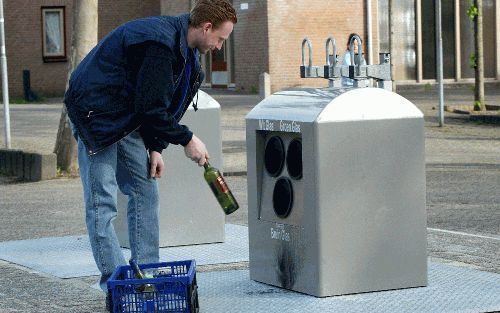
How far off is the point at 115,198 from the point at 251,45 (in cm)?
3243

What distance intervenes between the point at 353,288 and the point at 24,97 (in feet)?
113

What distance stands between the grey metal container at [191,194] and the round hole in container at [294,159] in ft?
7.38

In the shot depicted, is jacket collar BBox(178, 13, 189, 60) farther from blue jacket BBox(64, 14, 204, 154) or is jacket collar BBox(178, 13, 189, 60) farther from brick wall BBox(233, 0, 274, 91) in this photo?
brick wall BBox(233, 0, 274, 91)

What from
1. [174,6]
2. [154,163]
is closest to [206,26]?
[154,163]

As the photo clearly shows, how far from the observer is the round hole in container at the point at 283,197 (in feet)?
24.9

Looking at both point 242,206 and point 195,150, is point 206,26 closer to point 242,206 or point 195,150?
point 195,150

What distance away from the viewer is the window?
43281 mm

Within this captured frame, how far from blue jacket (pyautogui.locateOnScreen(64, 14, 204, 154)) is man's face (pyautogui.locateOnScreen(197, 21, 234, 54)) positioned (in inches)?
4.3

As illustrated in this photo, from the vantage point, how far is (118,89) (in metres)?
6.78

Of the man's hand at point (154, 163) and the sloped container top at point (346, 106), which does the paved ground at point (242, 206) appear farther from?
the sloped container top at point (346, 106)

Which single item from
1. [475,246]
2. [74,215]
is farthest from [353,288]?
[74,215]

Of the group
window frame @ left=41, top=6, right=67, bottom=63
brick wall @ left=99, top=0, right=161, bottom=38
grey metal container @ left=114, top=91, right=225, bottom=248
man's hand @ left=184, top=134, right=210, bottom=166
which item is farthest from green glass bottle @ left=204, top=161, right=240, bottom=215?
brick wall @ left=99, top=0, right=161, bottom=38

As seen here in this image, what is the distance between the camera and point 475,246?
31.2 ft

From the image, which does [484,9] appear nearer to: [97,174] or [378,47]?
[378,47]
